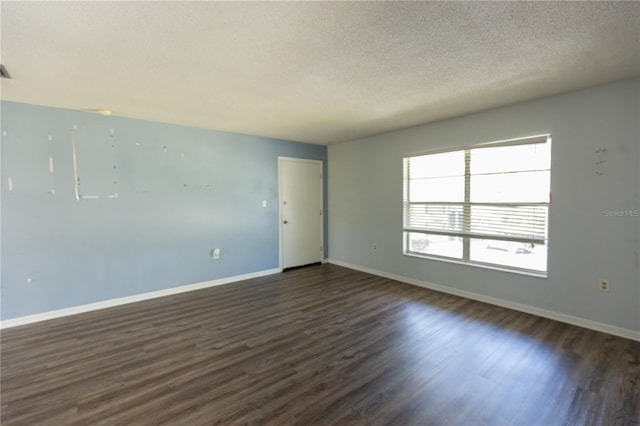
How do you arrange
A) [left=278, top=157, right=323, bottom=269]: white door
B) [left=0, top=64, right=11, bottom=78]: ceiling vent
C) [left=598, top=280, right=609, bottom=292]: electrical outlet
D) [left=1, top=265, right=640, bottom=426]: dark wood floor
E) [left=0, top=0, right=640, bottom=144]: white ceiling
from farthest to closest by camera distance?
[left=278, top=157, right=323, bottom=269]: white door < [left=598, top=280, right=609, bottom=292]: electrical outlet < [left=0, top=64, right=11, bottom=78]: ceiling vent < [left=1, top=265, right=640, bottom=426]: dark wood floor < [left=0, top=0, right=640, bottom=144]: white ceiling

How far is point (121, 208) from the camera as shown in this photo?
376cm

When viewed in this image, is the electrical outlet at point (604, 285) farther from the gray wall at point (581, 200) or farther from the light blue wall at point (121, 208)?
the light blue wall at point (121, 208)

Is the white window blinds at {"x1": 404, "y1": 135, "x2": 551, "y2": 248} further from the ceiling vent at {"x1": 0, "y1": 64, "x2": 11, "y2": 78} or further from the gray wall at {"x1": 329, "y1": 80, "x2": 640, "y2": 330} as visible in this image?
the ceiling vent at {"x1": 0, "y1": 64, "x2": 11, "y2": 78}

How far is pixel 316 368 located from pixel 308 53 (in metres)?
2.47

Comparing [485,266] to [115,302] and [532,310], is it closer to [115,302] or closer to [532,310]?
[532,310]

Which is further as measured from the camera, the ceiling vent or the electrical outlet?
the electrical outlet

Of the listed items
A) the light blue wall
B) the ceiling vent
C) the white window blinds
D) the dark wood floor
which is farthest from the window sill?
the ceiling vent

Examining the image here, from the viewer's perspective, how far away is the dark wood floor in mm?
1834

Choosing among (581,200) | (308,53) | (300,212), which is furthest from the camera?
(300,212)

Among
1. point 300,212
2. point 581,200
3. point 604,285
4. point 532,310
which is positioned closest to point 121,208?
point 300,212

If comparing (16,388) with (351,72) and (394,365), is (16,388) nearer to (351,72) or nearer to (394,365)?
(394,365)

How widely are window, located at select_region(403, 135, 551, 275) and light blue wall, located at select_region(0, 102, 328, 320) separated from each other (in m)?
2.66

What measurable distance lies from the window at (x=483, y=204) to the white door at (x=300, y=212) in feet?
6.34

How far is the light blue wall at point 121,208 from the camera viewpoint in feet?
10.5
